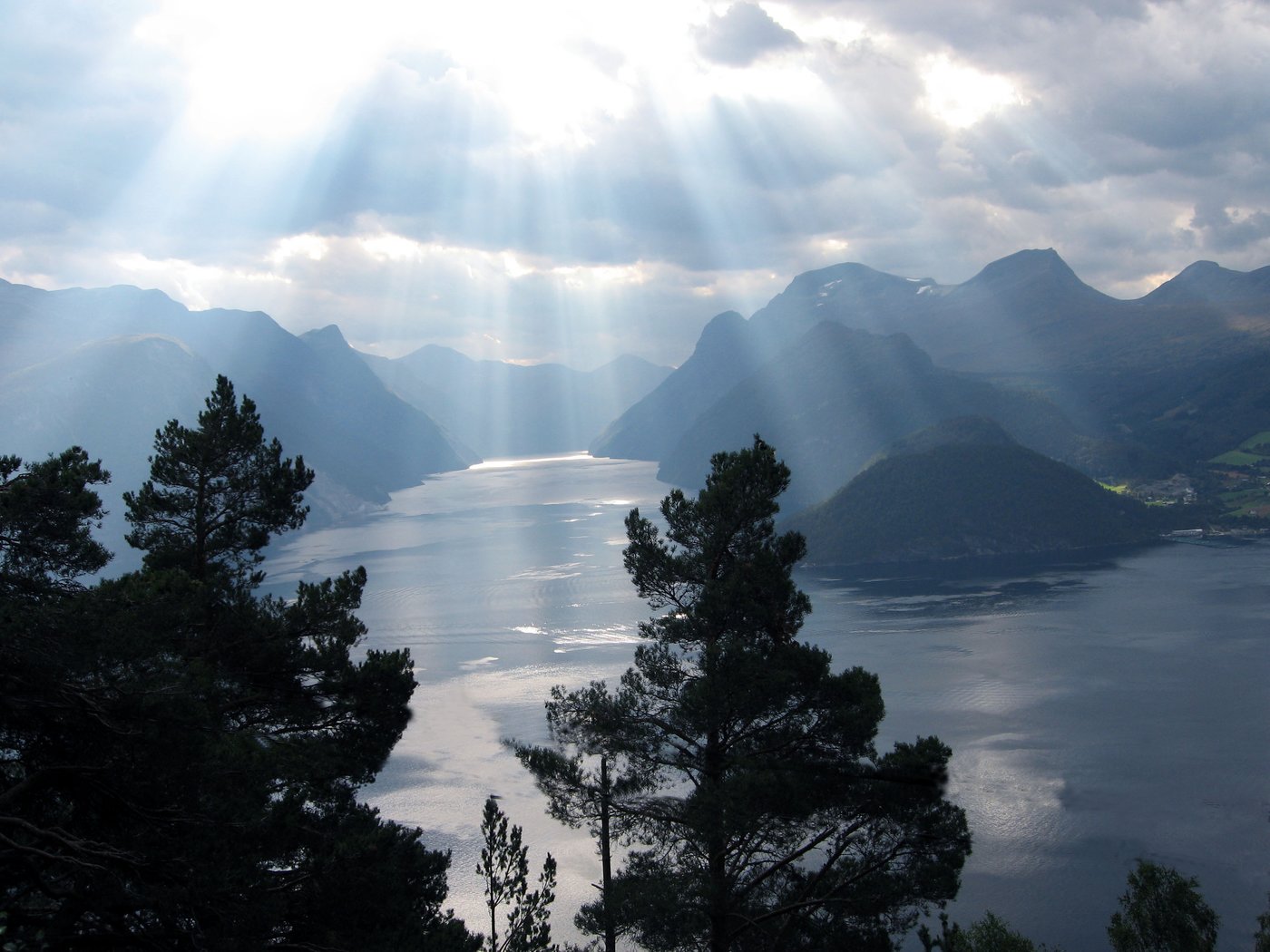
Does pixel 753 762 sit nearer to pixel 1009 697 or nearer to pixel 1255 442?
pixel 1009 697

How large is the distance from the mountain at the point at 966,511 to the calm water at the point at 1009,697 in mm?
12462

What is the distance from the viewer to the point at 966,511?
444ft

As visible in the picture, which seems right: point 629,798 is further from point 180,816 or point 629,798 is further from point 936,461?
point 936,461

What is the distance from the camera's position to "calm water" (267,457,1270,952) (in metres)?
37.6

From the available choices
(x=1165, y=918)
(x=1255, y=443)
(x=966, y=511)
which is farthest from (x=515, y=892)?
(x=1255, y=443)

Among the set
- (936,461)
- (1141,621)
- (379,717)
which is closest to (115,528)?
(936,461)

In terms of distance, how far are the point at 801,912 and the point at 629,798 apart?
10.5ft

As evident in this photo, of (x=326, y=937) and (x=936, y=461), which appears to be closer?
(x=326, y=937)

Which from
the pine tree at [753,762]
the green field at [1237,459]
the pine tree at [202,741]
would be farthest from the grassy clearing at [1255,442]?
the pine tree at [202,741]

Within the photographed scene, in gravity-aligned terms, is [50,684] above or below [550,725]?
above

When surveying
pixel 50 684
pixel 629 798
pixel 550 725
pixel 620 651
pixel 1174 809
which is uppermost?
pixel 50 684

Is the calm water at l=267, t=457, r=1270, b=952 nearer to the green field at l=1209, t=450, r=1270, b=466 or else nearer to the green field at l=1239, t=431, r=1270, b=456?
the green field at l=1209, t=450, r=1270, b=466

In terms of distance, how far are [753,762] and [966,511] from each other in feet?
428

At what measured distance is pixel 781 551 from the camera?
15172mm
